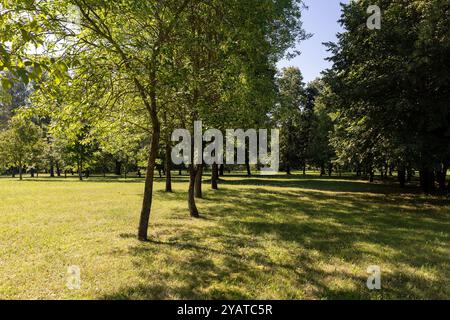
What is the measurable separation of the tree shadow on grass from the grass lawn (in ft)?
0.09

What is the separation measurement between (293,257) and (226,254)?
1987 mm

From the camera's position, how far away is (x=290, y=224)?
43.1ft

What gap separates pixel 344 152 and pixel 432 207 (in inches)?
332

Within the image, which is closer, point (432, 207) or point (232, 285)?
point (232, 285)

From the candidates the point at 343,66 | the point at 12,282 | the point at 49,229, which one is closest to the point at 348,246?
the point at 12,282

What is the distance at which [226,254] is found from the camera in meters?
8.82

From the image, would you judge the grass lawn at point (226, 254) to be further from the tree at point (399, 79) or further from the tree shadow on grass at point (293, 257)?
the tree at point (399, 79)

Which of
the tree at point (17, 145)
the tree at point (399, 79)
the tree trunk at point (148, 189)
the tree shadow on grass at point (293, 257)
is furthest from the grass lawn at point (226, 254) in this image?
the tree at point (17, 145)

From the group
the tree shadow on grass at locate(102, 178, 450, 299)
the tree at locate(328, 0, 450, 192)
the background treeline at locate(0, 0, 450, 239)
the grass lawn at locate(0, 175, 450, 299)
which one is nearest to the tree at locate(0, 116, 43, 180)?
the background treeline at locate(0, 0, 450, 239)

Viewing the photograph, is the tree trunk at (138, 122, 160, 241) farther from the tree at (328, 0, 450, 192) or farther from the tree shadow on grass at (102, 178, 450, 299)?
the tree at (328, 0, 450, 192)

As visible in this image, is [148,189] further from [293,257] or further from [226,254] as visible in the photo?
[293,257]

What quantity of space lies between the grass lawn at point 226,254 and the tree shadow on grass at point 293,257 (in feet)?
0.09
